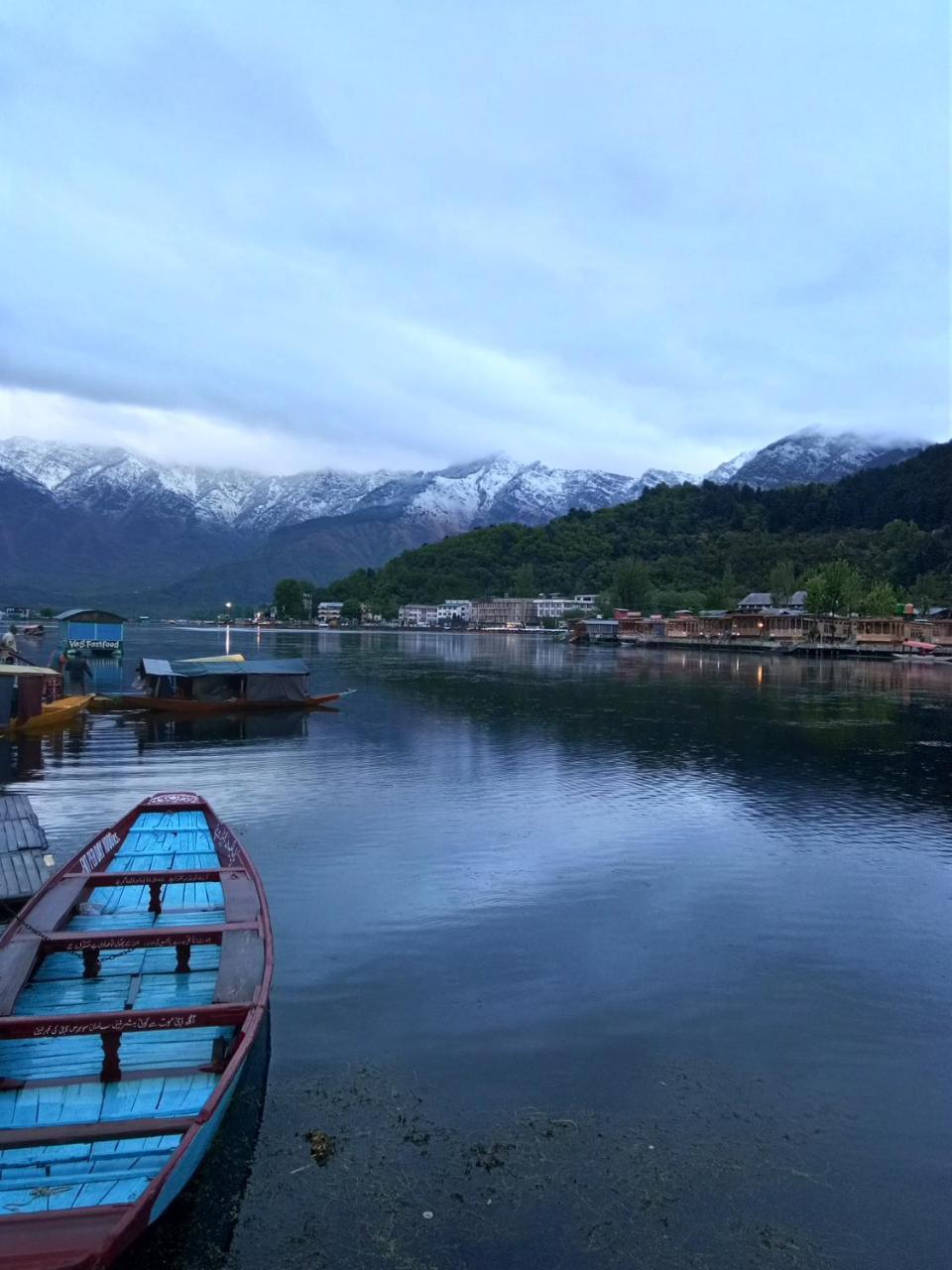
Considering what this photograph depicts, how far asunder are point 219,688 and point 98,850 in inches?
1533

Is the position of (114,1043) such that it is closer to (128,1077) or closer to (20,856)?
(128,1077)

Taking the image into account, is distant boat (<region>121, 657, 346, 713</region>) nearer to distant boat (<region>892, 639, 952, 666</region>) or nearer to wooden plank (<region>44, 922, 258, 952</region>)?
wooden plank (<region>44, 922, 258, 952</region>)

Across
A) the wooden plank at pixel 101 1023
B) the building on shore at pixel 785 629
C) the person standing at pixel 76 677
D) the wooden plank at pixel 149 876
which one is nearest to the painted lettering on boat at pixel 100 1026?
the wooden plank at pixel 101 1023

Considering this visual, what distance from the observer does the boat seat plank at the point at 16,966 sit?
1079cm

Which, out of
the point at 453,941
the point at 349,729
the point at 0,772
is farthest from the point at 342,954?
the point at 349,729

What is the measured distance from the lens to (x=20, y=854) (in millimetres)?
18938

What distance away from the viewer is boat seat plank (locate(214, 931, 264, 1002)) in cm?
1105

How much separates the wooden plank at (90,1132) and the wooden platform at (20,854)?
31.2 feet

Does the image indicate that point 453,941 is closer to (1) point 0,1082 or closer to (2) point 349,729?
(1) point 0,1082

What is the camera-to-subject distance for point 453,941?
1802cm

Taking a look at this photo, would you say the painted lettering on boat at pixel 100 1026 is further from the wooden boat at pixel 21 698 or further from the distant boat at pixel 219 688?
the distant boat at pixel 219 688

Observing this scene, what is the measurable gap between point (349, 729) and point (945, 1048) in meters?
38.2

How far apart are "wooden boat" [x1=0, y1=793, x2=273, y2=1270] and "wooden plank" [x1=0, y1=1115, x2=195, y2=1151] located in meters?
0.02

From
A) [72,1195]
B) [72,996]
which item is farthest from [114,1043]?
[72,996]
